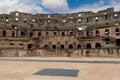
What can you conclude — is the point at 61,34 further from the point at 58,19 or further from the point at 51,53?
the point at 51,53

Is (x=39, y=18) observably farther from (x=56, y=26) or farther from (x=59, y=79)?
(x=59, y=79)

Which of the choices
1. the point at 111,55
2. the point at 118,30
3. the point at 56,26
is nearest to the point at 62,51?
the point at 111,55

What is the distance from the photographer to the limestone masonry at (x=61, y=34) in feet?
108

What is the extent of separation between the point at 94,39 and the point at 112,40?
15.4 ft

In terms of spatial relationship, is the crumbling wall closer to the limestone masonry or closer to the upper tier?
the limestone masonry

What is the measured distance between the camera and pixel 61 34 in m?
57.5

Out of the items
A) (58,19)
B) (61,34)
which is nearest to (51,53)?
(61,34)

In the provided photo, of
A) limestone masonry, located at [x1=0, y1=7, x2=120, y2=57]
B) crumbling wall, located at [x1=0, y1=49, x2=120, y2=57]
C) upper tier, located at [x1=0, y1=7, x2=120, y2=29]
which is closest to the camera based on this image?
crumbling wall, located at [x1=0, y1=49, x2=120, y2=57]

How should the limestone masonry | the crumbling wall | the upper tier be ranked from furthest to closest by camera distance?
the upper tier
the limestone masonry
the crumbling wall

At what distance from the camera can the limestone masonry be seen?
33062 millimetres

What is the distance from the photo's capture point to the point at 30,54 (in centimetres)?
3344

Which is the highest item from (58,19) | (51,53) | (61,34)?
(58,19)

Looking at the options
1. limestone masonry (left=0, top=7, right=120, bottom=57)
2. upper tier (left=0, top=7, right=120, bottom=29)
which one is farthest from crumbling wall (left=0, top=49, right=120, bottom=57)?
upper tier (left=0, top=7, right=120, bottom=29)

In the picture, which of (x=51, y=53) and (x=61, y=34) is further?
(x=61, y=34)
